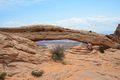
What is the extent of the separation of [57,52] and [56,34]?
13.1 ft

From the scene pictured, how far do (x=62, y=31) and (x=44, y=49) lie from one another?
11.6 feet

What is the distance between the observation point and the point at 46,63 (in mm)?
16625

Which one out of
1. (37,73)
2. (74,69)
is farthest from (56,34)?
(37,73)

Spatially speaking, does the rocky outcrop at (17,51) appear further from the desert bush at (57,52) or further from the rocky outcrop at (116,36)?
the rocky outcrop at (116,36)

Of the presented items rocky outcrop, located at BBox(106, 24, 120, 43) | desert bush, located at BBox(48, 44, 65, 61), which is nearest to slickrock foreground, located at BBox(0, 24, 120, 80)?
desert bush, located at BBox(48, 44, 65, 61)

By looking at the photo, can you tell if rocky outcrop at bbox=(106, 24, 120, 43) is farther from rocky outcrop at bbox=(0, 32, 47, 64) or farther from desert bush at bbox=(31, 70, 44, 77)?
desert bush at bbox=(31, 70, 44, 77)

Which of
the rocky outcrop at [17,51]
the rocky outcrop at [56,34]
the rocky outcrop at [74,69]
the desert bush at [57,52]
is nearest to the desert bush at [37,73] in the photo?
the rocky outcrop at [74,69]

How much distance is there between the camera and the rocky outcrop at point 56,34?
68.5ft

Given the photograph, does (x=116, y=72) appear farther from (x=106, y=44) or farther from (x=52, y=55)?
(x=106, y=44)

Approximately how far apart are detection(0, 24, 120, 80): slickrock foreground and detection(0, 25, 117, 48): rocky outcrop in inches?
7.1

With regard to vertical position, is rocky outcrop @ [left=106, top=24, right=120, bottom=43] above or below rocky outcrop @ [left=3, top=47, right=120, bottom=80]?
above

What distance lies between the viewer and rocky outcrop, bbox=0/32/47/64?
15.7m

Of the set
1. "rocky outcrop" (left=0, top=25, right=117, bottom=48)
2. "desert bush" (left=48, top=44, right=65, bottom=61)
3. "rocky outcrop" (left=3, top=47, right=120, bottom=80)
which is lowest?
"rocky outcrop" (left=3, top=47, right=120, bottom=80)

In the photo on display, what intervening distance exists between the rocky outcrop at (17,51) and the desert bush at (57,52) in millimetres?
623
